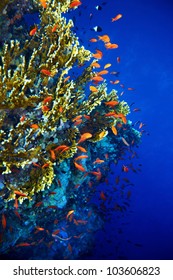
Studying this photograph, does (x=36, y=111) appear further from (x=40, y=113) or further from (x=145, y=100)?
(x=145, y=100)

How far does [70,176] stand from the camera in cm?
638

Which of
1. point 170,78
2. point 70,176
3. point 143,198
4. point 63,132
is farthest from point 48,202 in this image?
point 143,198

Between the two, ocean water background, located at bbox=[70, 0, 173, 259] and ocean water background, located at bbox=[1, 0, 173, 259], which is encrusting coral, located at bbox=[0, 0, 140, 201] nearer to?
ocean water background, located at bbox=[70, 0, 173, 259]

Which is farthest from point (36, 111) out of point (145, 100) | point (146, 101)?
point (146, 101)

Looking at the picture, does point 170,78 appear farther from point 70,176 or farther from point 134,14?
point 70,176

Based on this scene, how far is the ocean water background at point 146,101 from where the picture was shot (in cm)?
2503

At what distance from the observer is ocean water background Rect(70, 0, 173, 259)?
82.1 feet

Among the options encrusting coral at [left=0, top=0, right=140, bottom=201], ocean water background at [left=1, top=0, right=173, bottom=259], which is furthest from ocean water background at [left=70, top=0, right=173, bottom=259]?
encrusting coral at [left=0, top=0, right=140, bottom=201]

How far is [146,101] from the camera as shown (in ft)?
111

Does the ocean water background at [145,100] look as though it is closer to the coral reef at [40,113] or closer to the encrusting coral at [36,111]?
the coral reef at [40,113]

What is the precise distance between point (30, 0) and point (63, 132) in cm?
335

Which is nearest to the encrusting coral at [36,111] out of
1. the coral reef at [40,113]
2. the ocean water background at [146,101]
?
the coral reef at [40,113]

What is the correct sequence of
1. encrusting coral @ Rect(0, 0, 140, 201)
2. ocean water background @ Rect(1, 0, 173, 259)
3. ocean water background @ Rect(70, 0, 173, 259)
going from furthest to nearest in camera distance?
ocean water background @ Rect(70, 0, 173, 259), ocean water background @ Rect(1, 0, 173, 259), encrusting coral @ Rect(0, 0, 140, 201)

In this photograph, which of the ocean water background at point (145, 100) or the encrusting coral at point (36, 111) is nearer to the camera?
the encrusting coral at point (36, 111)
